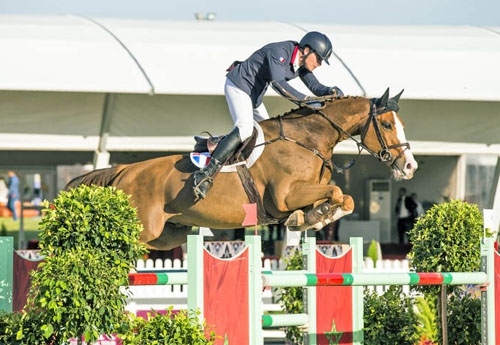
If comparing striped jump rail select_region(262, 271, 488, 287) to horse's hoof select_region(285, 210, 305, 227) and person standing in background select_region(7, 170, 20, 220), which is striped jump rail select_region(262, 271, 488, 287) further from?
person standing in background select_region(7, 170, 20, 220)

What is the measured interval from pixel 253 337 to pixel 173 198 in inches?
65.2

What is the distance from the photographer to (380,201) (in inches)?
727

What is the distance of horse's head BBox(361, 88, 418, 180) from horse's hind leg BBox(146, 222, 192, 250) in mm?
1364

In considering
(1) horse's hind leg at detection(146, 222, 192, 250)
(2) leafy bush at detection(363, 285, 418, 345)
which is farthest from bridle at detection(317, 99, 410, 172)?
(1) horse's hind leg at detection(146, 222, 192, 250)

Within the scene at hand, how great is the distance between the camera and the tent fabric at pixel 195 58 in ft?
40.7

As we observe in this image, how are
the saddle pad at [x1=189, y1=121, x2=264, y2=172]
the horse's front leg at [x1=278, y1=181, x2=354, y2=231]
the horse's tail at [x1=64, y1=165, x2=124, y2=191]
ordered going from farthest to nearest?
the horse's tail at [x1=64, y1=165, x2=124, y2=191] < the saddle pad at [x1=189, y1=121, x2=264, y2=172] < the horse's front leg at [x1=278, y1=181, x2=354, y2=231]

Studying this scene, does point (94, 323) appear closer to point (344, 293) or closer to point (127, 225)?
point (127, 225)

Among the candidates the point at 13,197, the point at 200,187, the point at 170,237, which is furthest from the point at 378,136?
the point at 13,197

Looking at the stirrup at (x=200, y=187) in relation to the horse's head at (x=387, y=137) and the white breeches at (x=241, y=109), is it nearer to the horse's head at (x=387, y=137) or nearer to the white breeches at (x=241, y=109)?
the white breeches at (x=241, y=109)

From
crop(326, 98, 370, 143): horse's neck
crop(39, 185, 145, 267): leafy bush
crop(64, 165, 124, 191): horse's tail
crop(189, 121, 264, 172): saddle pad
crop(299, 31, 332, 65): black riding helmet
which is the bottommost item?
crop(39, 185, 145, 267): leafy bush

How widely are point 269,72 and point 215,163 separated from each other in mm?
662

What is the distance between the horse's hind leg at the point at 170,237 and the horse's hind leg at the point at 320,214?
36.3 inches

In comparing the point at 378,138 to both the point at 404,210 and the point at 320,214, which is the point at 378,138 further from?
the point at 404,210

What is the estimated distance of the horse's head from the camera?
6402 millimetres
